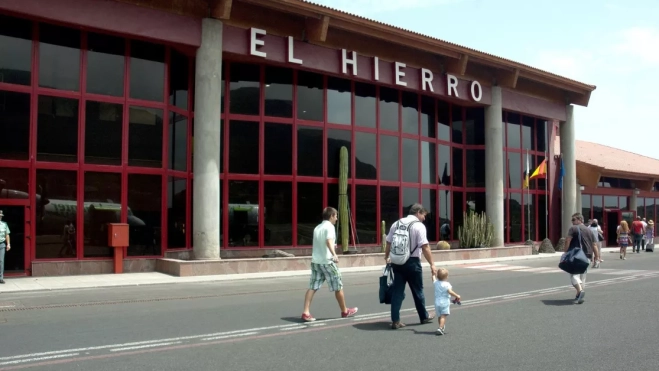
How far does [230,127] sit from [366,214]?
6.50 m

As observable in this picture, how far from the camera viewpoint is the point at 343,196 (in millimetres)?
22688

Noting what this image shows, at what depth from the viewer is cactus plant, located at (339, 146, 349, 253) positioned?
73.9ft

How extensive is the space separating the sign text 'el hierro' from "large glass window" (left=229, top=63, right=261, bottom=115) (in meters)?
1.56

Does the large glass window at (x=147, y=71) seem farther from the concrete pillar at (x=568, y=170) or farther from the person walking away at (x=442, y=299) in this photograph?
the concrete pillar at (x=568, y=170)

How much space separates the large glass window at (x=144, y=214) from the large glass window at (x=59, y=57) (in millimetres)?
3186

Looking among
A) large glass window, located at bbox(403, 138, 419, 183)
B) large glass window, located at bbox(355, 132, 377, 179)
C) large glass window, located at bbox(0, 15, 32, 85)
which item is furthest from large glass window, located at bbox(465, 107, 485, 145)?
large glass window, located at bbox(0, 15, 32, 85)

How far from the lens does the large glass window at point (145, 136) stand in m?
18.3

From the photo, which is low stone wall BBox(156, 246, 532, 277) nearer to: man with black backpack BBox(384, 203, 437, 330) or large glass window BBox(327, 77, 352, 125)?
large glass window BBox(327, 77, 352, 125)

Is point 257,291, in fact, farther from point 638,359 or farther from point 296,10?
point 296,10

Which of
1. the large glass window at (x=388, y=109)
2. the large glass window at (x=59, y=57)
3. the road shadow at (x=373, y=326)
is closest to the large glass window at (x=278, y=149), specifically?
the large glass window at (x=388, y=109)

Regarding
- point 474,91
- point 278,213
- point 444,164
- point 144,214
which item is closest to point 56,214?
point 144,214

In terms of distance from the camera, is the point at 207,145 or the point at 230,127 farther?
the point at 230,127

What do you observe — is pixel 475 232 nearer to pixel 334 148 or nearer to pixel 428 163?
pixel 428 163

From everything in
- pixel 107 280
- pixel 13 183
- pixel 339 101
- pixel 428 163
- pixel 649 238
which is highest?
pixel 339 101
